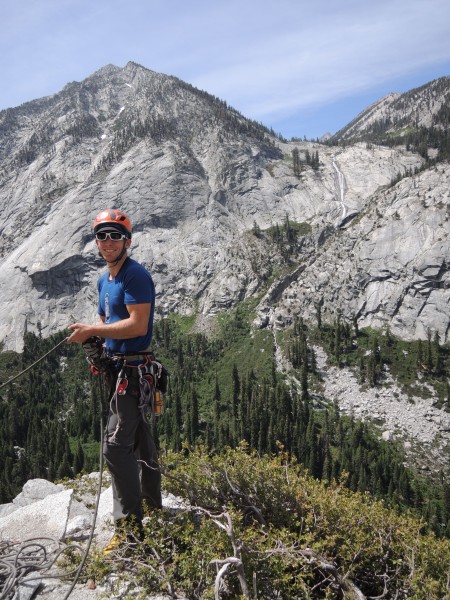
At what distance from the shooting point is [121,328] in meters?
6.61

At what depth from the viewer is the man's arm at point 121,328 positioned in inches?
258

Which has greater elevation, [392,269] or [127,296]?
[127,296]

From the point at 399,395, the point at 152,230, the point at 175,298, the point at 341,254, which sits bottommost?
the point at 399,395

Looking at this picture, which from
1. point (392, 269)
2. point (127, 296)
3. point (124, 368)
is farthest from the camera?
point (392, 269)

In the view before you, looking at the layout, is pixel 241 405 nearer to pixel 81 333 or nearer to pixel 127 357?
pixel 127 357

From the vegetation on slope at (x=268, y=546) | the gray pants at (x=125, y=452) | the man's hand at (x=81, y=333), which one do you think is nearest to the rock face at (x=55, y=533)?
the vegetation on slope at (x=268, y=546)

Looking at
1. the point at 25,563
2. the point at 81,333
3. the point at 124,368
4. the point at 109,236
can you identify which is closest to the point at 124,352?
the point at 124,368

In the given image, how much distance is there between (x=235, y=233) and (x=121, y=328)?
16356 centimetres

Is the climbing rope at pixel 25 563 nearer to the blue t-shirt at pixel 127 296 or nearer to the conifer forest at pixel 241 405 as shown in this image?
the blue t-shirt at pixel 127 296

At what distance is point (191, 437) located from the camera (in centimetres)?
10381

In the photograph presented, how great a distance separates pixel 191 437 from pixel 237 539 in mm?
103453

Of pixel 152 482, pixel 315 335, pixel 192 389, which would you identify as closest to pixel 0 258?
pixel 192 389

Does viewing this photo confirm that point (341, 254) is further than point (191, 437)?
Yes

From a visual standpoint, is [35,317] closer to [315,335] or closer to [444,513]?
[315,335]
